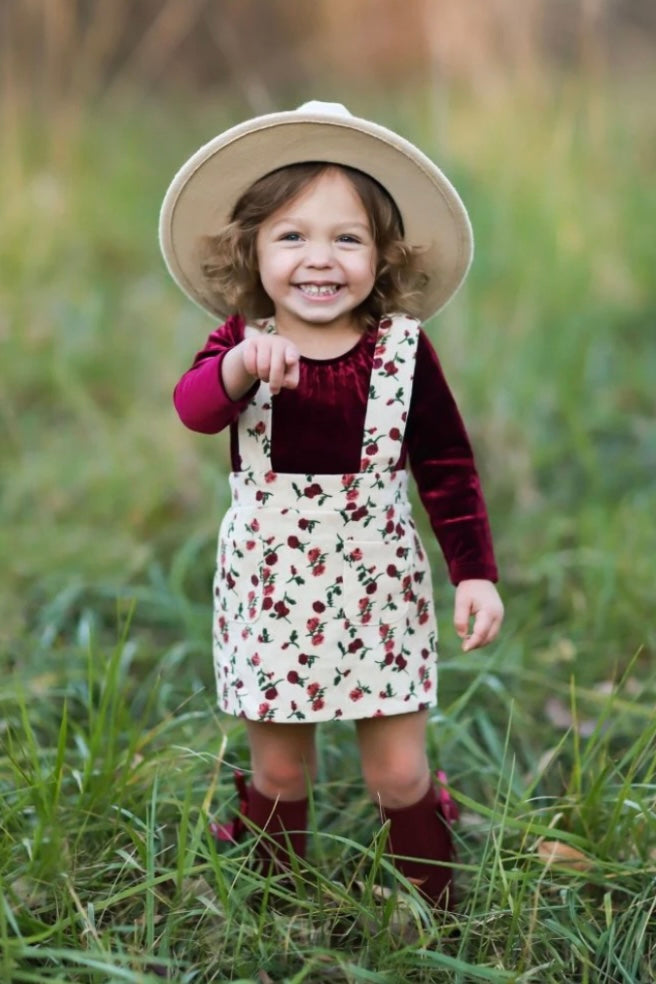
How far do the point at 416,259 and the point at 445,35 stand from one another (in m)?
2.48

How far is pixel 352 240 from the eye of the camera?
1.87 meters

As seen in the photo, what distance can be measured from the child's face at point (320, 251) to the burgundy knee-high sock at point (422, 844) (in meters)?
0.79

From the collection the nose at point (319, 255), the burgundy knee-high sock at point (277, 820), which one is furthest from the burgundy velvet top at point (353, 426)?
the burgundy knee-high sock at point (277, 820)

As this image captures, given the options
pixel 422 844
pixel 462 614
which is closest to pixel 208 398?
pixel 462 614

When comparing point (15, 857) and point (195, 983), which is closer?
point (195, 983)

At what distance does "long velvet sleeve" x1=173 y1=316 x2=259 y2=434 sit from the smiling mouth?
0.48ft

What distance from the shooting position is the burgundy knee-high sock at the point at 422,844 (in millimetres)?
2006

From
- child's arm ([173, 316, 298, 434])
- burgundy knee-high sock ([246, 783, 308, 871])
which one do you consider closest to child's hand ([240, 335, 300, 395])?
child's arm ([173, 316, 298, 434])

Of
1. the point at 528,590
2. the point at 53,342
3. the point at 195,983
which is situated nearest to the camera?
the point at 195,983

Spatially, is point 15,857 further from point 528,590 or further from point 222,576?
point 528,590

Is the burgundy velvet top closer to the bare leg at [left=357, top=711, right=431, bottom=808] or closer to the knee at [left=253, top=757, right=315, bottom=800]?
the bare leg at [left=357, top=711, right=431, bottom=808]

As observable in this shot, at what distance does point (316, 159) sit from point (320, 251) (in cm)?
14

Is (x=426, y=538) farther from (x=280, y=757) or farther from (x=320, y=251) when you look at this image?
(x=320, y=251)

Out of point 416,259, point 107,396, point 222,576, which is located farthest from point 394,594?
point 107,396
